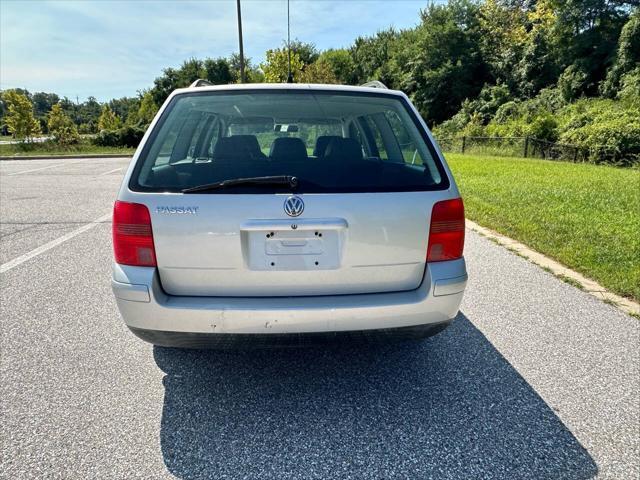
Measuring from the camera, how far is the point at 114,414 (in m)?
2.27

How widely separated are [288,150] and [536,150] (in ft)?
63.8

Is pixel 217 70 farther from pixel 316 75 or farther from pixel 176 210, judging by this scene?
pixel 176 210

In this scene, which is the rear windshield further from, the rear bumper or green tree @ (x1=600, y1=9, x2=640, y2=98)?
green tree @ (x1=600, y1=9, x2=640, y2=98)

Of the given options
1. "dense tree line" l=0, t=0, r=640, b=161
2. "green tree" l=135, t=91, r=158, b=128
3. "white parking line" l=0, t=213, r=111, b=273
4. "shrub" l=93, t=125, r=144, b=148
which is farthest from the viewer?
"green tree" l=135, t=91, r=158, b=128

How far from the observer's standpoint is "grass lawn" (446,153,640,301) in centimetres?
450

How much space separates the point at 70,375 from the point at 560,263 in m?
4.66

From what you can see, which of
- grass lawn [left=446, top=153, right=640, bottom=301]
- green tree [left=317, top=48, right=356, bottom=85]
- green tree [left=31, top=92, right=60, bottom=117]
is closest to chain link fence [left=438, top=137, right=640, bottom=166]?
grass lawn [left=446, top=153, right=640, bottom=301]

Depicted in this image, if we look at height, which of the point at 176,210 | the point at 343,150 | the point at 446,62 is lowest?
the point at 176,210

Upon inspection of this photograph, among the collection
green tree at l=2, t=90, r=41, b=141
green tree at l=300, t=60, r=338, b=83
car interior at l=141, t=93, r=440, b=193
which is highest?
green tree at l=300, t=60, r=338, b=83

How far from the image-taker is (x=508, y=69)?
39.7m

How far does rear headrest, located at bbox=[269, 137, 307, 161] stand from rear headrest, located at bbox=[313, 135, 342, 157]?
13cm

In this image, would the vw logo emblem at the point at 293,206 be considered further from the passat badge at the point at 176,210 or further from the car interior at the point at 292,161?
the passat badge at the point at 176,210

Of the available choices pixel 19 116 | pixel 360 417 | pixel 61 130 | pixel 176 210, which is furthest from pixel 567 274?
pixel 61 130

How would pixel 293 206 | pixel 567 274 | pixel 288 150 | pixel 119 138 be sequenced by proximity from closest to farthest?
pixel 293 206, pixel 288 150, pixel 567 274, pixel 119 138
